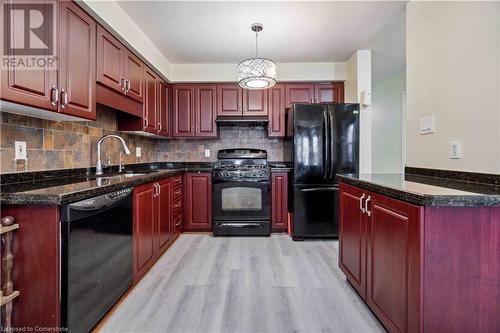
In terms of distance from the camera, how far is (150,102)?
116 inches

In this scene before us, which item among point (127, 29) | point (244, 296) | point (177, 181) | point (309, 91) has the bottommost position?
point (244, 296)

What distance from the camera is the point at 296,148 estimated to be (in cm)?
316

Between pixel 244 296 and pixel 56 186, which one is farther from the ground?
pixel 56 186

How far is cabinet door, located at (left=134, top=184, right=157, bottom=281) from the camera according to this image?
199cm

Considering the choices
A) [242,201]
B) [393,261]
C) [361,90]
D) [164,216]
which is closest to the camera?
[393,261]

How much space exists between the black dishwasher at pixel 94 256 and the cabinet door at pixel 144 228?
12 cm

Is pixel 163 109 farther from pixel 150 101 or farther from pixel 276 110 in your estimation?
pixel 276 110

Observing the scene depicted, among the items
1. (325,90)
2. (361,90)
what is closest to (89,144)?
(325,90)

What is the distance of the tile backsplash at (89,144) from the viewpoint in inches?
62.6

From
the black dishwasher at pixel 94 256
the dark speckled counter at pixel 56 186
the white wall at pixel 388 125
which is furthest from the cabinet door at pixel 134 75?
the white wall at pixel 388 125

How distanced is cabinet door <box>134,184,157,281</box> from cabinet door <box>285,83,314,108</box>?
2.32 m

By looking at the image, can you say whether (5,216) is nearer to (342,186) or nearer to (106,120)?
(106,120)

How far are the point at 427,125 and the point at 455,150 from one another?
0.33 metres

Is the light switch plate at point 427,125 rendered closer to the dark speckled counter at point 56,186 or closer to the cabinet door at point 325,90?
the cabinet door at point 325,90
